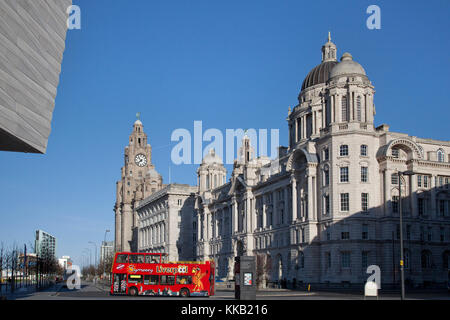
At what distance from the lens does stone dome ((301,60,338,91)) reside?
332 ft

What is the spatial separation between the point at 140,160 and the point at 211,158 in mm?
57856

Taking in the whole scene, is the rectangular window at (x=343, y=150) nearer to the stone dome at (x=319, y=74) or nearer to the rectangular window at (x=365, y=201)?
the rectangular window at (x=365, y=201)

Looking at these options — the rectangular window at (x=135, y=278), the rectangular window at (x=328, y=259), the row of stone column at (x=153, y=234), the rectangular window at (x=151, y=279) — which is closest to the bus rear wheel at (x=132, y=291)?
the rectangular window at (x=135, y=278)

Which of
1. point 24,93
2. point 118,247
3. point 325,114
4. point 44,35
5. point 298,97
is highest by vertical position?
point 298,97

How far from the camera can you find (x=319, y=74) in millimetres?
101875

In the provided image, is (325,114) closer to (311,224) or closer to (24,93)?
(311,224)

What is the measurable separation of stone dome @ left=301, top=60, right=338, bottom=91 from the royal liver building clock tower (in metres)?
85.9

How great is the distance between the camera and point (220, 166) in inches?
5108

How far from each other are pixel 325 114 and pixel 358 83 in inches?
315

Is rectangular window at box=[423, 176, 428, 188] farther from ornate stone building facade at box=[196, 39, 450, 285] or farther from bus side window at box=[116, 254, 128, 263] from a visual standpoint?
bus side window at box=[116, 254, 128, 263]

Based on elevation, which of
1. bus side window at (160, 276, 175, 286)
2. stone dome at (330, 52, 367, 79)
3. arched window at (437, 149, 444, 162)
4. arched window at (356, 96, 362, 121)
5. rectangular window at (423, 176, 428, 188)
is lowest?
bus side window at (160, 276, 175, 286)

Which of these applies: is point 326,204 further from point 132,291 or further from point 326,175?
point 132,291

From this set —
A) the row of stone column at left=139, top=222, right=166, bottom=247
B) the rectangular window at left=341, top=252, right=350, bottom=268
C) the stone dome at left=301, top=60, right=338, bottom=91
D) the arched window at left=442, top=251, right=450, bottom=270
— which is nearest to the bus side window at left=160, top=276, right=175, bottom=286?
the rectangular window at left=341, top=252, right=350, bottom=268
